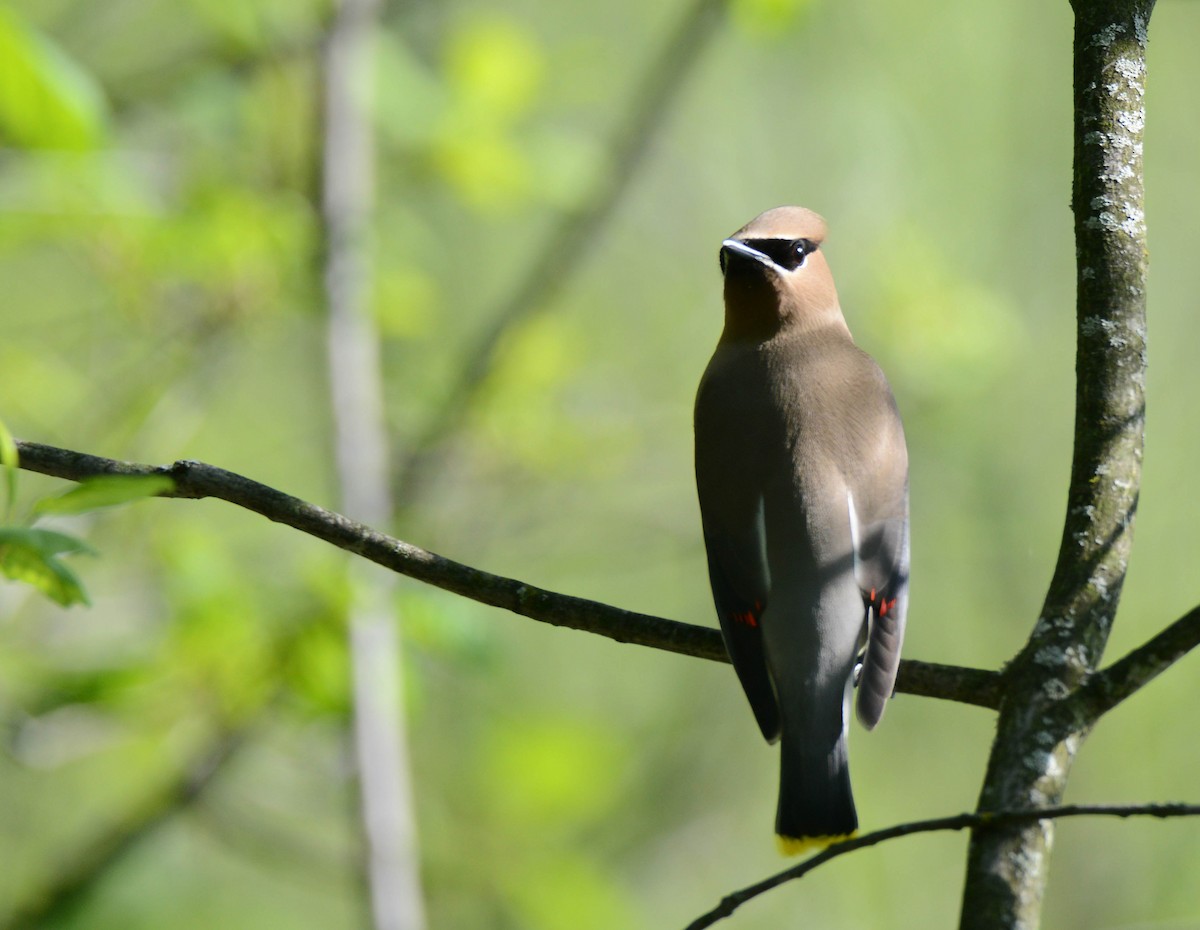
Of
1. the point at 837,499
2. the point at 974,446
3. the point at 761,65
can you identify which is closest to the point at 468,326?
the point at 761,65

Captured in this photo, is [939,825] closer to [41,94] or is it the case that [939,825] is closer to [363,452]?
[41,94]

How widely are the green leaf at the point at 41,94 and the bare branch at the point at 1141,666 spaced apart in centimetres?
201

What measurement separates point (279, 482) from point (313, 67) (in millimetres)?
3746

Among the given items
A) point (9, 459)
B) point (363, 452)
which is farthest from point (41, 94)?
point (363, 452)

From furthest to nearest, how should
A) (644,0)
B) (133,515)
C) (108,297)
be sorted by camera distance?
(644,0), (108,297), (133,515)

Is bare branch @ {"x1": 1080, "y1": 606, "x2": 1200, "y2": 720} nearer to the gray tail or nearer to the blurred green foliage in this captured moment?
the gray tail

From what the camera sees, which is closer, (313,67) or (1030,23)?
(313,67)

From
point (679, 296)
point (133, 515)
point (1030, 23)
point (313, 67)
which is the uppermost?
point (1030, 23)

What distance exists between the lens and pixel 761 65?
860 centimetres

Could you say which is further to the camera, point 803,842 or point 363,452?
point 363,452

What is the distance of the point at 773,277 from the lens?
343cm

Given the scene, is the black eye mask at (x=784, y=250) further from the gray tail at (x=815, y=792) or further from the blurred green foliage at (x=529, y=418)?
the gray tail at (x=815, y=792)

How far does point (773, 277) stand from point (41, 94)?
1652 mm

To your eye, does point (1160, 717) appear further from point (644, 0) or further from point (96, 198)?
point (96, 198)
